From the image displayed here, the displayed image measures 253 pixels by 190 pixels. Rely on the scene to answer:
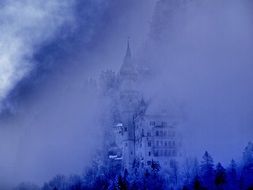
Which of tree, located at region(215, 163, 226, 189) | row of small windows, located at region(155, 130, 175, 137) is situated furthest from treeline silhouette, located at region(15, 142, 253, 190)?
row of small windows, located at region(155, 130, 175, 137)

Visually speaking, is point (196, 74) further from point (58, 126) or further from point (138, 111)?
point (58, 126)

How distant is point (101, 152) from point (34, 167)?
11.0m

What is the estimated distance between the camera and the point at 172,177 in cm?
4759

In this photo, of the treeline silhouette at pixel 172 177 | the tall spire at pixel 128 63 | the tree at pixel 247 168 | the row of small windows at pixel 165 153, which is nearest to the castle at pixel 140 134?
the row of small windows at pixel 165 153

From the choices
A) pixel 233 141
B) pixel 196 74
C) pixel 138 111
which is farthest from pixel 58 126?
pixel 233 141

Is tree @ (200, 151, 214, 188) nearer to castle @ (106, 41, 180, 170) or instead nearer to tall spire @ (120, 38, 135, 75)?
castle @ (106, 41, 180, 170)

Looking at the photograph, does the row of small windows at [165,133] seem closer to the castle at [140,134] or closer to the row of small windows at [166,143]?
the castle at [140,134]

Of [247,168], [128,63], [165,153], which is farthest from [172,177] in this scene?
[128,63]

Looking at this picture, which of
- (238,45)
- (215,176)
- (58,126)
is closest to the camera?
(215,176)

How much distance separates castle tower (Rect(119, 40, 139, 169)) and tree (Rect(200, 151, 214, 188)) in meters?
8.85

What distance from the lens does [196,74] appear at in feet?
174

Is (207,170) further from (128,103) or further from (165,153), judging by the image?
(128,103)

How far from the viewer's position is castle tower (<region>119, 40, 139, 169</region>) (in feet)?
172

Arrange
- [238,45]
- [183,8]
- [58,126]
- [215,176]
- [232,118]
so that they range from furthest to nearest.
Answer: [58,126] → [183,8] → [238,45] → [232,118] → [215,176]
